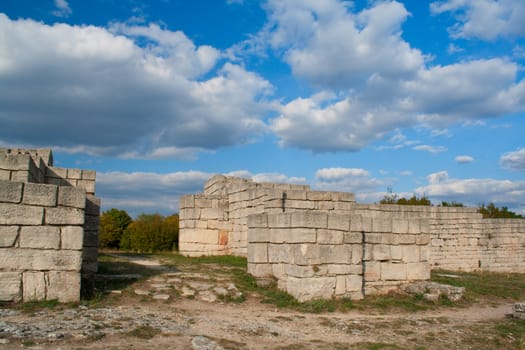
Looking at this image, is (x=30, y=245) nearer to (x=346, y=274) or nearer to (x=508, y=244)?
(x=346, y=274)

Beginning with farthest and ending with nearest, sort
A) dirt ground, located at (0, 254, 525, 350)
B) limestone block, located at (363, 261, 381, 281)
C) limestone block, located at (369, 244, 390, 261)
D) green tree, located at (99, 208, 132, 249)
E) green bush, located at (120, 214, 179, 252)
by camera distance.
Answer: green tree, located at (99, 208, 132, 249) → green bush, located at (120, 214, 179, 252) → limestone block, located at (369, 244, 390, 261) → limestone block, located at (363, 261, 381, 281) → dirt ground, located at (0, 254, 525, 350)

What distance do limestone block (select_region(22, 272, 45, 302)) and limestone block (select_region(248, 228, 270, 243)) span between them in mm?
5198

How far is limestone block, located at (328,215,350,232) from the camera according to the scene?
9859mm

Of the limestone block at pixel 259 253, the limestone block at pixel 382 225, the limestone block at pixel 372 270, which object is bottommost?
the limestone block at pixel 372 270

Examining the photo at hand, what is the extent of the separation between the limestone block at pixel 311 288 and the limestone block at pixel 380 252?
5.08 feet

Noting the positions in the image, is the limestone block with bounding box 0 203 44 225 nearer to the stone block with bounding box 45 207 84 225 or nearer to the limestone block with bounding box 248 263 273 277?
the stone block with bounding box 45 207 84 225

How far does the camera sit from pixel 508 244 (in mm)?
19734

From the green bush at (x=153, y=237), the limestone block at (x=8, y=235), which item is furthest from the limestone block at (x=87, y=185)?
the green bush at (x=153, y=237)

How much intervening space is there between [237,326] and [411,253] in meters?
5.76

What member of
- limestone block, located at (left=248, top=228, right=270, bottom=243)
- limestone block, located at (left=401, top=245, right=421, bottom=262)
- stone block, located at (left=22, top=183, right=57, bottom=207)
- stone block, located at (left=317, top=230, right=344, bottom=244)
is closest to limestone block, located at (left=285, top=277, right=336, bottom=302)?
stone block, located at (left=317, top=230, right=344, bottom=244)

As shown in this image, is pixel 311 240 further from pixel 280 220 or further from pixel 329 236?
pixel 280 220

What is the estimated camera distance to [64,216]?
7.92 m

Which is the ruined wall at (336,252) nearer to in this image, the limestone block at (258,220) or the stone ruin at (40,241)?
the limestone block at (258,220)

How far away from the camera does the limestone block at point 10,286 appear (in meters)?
7.38
